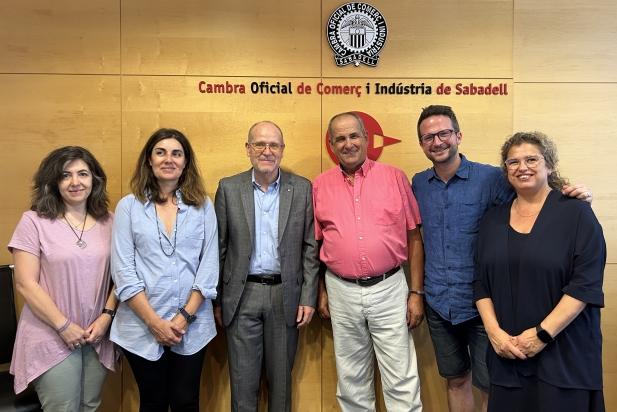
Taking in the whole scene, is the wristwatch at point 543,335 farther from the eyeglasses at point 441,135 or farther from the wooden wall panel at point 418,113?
the wooden wall panel at point 418,113

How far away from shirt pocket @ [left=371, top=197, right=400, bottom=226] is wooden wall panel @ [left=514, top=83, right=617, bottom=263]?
50.2 inches

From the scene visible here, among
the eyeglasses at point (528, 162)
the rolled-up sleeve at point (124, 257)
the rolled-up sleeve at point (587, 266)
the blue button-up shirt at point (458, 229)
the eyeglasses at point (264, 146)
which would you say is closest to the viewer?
the rolled-up sleeve at point (587, 266)

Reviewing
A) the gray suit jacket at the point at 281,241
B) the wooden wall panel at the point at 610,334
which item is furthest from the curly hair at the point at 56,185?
the wooden wall panel at the point at 610,334

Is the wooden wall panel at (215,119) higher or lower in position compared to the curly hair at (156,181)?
higher

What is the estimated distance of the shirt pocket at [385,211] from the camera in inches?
95.1

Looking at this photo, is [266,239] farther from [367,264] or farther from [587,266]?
[587,266]

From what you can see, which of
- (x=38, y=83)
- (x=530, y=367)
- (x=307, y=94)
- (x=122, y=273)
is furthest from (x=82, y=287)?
(x=530, y=367)

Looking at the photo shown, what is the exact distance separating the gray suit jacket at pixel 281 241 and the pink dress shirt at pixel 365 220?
10cm

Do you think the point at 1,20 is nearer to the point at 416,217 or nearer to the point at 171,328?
the point at 171,328

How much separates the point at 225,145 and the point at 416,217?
140 centimetres

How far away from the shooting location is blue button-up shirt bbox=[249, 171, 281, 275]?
2457 millimetres

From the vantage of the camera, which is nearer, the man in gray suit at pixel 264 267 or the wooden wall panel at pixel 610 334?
the man in gray suit at pixel 264 267

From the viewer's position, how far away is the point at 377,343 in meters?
2.51

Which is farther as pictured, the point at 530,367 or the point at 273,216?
the point at 273,216
